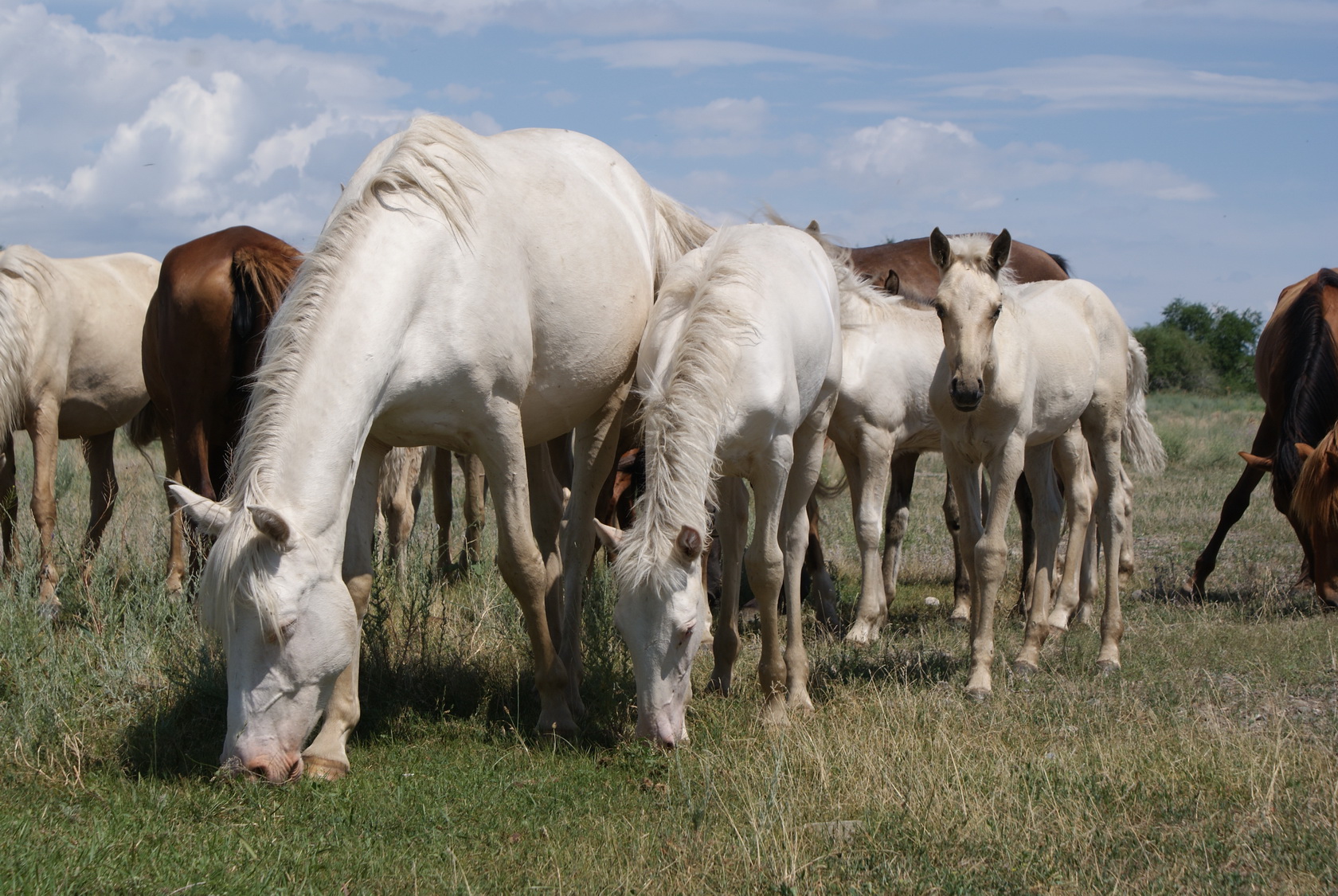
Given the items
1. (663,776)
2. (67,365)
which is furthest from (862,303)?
(67,365)

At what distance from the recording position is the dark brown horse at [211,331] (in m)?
6.05

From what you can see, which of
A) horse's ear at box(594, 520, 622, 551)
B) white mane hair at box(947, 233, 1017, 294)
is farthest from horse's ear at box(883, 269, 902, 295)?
horse's ear at box(594, 520, 622, 551)

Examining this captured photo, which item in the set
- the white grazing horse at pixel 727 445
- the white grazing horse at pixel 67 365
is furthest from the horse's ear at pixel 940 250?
the white grazing horse at pixel 67 365

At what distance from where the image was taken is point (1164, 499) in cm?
1370

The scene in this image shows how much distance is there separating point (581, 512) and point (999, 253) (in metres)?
2.54

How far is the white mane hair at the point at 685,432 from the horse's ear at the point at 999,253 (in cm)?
162

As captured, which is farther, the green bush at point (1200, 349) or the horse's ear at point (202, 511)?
the green bush at point (1200, 349)

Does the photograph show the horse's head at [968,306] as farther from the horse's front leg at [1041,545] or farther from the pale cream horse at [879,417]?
the pale cream horse at [879,417]

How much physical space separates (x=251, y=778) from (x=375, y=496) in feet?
4.67

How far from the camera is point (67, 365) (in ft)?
25.7

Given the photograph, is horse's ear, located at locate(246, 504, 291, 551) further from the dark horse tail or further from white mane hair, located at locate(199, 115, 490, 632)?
the dark horse tail

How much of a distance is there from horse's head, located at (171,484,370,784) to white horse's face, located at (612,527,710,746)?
1098 millimetres

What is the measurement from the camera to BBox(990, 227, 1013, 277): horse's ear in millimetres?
5566

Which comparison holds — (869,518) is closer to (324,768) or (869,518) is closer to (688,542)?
(688,542)
